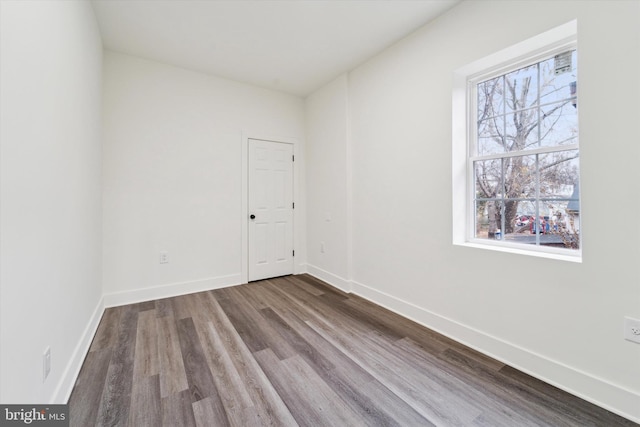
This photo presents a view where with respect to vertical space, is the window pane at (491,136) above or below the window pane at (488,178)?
above

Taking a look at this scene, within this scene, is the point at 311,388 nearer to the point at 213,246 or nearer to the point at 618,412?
the point at 618,412

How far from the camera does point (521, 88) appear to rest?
2.02m

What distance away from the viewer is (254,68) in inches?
128

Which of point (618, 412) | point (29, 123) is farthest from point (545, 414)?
point (29, 123)

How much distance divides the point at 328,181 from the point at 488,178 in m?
1.93

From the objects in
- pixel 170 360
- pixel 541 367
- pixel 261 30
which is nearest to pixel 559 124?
pixel 541 367

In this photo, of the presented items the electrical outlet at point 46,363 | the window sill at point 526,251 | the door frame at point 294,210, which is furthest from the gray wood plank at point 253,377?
the window sill at point 526,251

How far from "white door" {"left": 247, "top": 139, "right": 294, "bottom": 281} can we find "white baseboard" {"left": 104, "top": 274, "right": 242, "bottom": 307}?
0.36 meters

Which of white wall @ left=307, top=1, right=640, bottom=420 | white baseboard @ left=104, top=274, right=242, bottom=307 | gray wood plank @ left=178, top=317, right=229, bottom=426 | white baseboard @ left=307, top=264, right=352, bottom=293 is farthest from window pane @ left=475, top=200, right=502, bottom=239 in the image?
white baseboard @ left=104, top=274, right=242, bottom=307

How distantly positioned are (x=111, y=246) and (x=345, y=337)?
8.50ft

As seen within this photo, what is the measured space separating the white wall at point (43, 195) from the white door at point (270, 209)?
1.82 metres

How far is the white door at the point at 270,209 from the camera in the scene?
3.74 meters

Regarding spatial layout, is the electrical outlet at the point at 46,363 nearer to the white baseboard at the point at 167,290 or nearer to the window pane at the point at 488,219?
the white baseboard at the point at 167,290

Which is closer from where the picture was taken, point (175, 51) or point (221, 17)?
point (221, 17)
